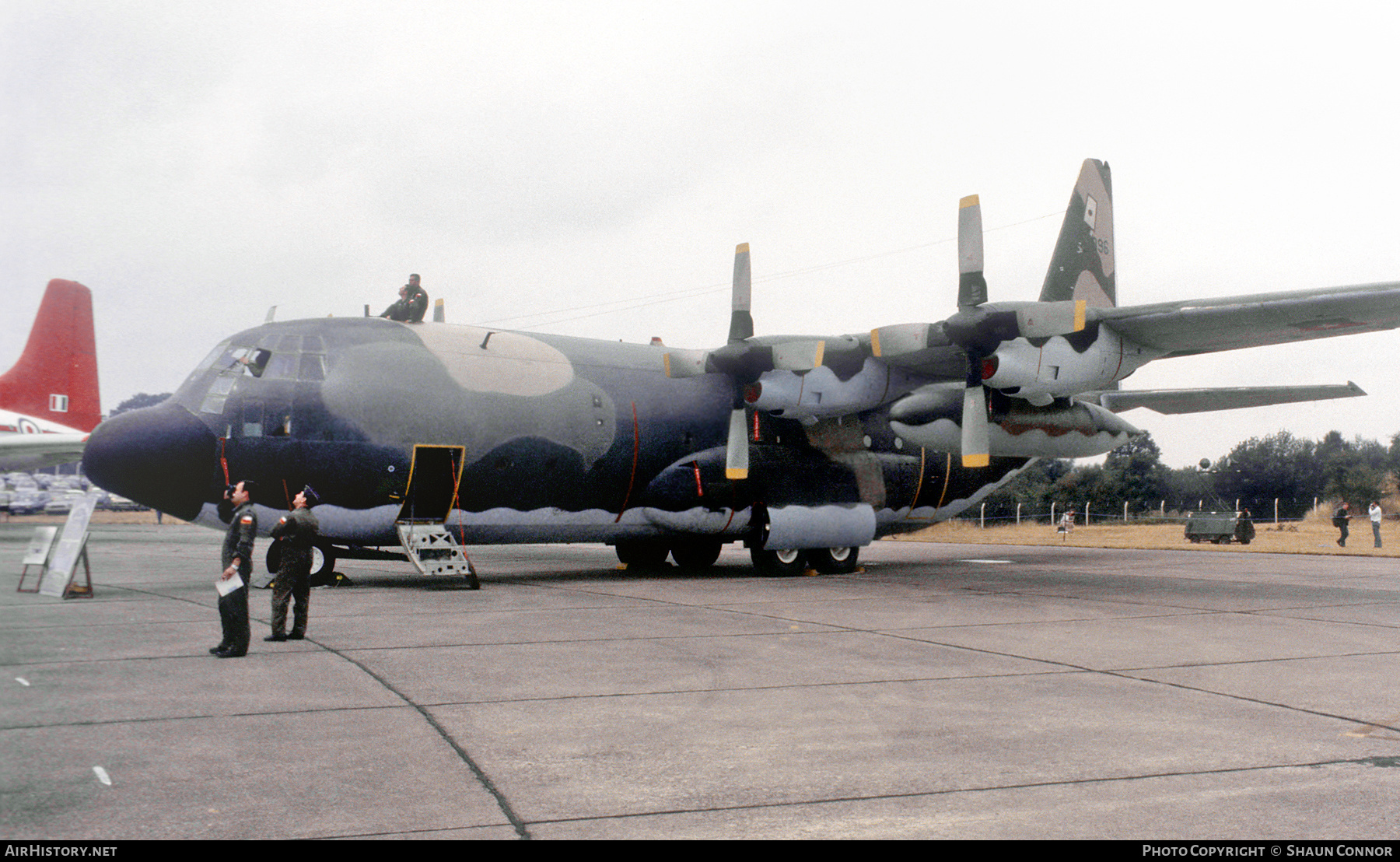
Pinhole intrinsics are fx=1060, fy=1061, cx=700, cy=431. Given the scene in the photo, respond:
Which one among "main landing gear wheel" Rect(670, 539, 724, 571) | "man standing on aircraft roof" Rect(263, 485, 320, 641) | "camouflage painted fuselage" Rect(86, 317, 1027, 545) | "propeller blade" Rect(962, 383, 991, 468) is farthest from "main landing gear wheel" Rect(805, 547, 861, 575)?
"man standing on aircraft roof" Rect(263, 485, 320, 641)

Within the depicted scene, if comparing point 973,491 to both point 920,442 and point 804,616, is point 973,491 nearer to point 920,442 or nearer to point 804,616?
point 920,442

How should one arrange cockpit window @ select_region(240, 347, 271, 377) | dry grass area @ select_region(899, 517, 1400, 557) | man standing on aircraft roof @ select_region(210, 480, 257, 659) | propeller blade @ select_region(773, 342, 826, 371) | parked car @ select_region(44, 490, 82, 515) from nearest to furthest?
parked car @ select_region(44, 490, 82, 515) < man standing on aircraft roof @ select_region(210, 480, 257, 659) < cockpit window @ select_region(240, 347, 271, 377) < propeller blade @ select_region(773, 342, 826, 371) < dry grass area @ select_region(899, 517, 1400, 557)

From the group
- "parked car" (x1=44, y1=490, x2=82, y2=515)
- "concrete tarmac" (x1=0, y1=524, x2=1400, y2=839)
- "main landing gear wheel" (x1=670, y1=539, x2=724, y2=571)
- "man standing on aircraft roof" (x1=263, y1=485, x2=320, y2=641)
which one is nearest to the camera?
"concrete tarmac" (x1=0, y1=524, x2=1400, y2=839)

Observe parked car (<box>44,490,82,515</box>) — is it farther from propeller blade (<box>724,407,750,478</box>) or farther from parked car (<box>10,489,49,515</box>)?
propeller blade (<box>724,407,750,478</box>)

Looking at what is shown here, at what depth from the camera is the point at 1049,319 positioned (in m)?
15.3

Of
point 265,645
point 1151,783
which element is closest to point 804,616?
point 265,645

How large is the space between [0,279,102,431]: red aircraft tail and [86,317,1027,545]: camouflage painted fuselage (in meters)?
7.48

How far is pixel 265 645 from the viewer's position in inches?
388

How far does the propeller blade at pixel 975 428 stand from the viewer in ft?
53.1

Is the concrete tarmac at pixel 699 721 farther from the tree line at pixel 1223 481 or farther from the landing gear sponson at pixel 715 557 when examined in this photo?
the tree line at pixel 1223 481

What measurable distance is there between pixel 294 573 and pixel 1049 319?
10690 mm

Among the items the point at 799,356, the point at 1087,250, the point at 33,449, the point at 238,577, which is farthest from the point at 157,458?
the point at 1087,250

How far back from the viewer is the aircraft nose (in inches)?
565
